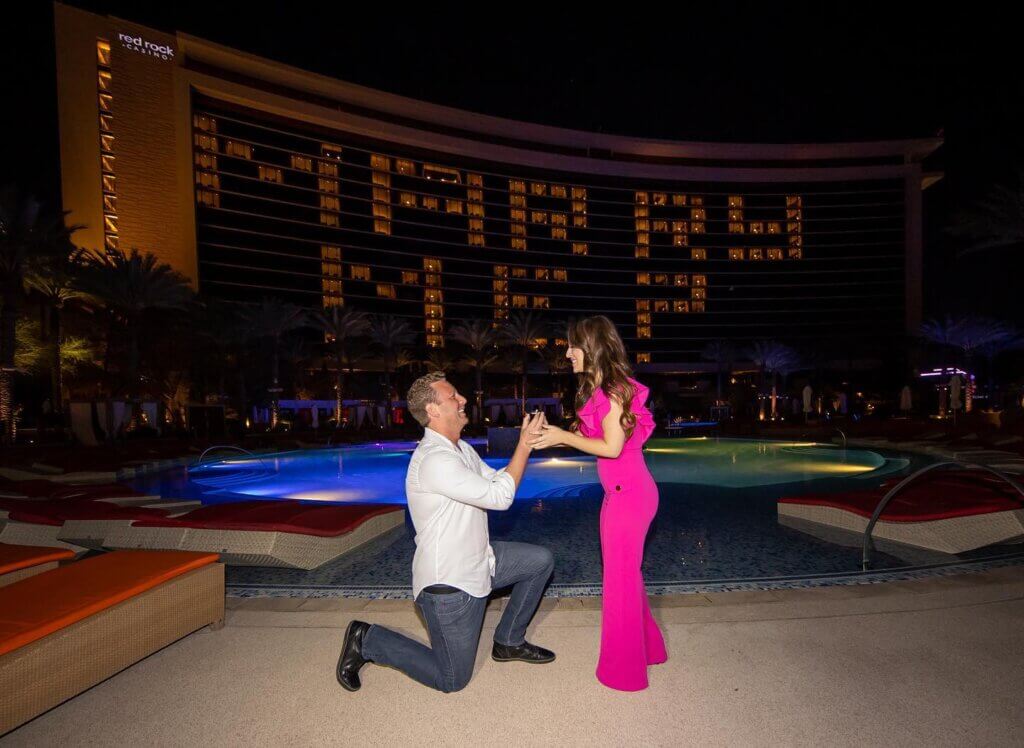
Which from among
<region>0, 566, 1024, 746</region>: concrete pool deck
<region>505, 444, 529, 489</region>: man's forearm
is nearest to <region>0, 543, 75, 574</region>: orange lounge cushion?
<region>0, 566, 1024, 746</region>: concrete pool deck

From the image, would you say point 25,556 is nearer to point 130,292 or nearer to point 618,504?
point 618,504

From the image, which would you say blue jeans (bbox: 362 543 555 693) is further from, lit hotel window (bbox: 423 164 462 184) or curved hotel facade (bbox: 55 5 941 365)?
lit hotel window (bbox: 423 164 462 184)

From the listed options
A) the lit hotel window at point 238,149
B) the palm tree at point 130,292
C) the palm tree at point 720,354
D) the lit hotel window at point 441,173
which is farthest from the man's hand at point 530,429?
the lit hotel window at point 441,173

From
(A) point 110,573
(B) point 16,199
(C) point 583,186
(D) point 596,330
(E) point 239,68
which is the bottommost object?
(A) point 110,573

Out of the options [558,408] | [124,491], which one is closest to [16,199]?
[124,491]

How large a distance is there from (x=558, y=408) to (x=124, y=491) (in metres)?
37.4

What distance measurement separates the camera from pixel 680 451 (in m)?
18.4

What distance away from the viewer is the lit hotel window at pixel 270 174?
5898 cm

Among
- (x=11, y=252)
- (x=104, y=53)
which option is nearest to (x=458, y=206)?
(x=104, y=53)

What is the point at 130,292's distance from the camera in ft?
83.1

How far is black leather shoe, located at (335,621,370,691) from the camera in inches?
108

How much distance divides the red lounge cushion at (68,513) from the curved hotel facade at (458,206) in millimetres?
54761

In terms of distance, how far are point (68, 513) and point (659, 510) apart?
7.40m

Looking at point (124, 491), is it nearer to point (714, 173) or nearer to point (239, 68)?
point (239, 68)
